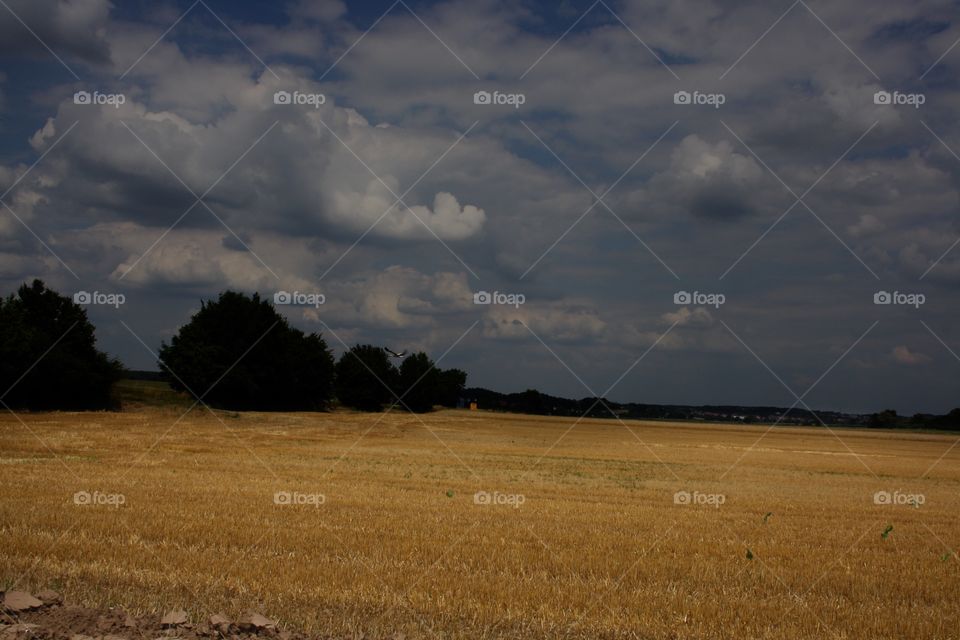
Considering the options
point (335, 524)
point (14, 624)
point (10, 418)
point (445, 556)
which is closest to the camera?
point (14, 624)

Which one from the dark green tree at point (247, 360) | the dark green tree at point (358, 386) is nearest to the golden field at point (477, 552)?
the dark green tree at point (247, 360)

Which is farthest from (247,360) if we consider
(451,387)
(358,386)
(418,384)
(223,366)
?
(451,387)

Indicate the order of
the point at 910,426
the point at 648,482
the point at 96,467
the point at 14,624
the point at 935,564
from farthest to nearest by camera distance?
the point at 910,426
the point at 648,482
the point at 96,467
the point at 935,564
the point at 14,624

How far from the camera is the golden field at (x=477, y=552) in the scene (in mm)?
9711

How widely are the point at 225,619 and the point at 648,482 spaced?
84.1 feet

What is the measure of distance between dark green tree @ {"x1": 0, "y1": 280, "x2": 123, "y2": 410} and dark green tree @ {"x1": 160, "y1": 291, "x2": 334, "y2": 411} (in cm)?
1101

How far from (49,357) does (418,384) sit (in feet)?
198

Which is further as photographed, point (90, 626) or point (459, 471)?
point (459, 471)

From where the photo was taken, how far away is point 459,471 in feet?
110

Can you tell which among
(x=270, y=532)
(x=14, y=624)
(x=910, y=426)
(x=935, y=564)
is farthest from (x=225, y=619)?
(x=910, y=426)

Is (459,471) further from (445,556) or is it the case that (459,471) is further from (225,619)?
(225,619)

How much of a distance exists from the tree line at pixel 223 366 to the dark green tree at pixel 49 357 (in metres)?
0.09

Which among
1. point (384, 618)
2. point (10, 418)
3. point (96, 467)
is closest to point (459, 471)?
point (96, 467)

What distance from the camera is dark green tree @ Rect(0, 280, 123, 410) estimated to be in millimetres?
63875
